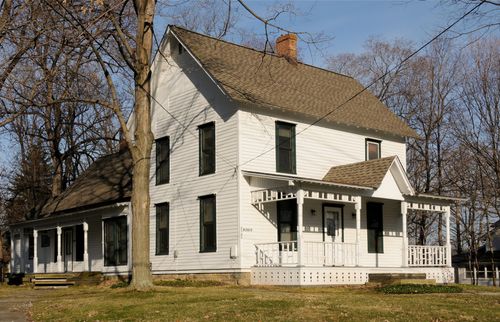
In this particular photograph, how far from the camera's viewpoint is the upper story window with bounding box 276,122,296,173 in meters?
25.3

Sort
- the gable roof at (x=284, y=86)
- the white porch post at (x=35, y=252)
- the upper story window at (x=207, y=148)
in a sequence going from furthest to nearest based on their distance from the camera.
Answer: the white porch post at (x=35, y=252) → the upper story window at (x=207, y=148) → the gable roof at (x=284, y=86)

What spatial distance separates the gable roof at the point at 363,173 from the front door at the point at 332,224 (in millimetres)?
1305

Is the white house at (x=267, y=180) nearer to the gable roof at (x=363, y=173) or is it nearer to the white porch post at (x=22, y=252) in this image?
the gable roof at (x=363, y=173)

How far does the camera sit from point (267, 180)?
24.3 metres

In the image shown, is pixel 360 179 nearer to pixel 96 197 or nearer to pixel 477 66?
pixel 96 197

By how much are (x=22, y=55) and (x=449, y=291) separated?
17.9 m

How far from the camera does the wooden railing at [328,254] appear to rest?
23734 mm

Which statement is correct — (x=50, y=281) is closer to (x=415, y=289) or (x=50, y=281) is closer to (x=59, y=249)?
(x=59, y=249)

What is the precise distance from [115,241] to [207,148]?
758 cm

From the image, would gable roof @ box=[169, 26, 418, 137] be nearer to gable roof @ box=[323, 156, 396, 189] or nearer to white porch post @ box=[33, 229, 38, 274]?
gable roof @ box=[323, 156, 396, 189]

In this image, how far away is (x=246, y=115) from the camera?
80.1ft

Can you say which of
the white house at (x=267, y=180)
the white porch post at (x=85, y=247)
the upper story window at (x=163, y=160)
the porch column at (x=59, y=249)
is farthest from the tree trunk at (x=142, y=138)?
the porch column at (x=59, y=249)

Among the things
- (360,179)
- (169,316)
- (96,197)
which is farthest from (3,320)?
(96,197)

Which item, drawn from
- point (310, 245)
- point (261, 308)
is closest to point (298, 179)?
point (310, 245)
